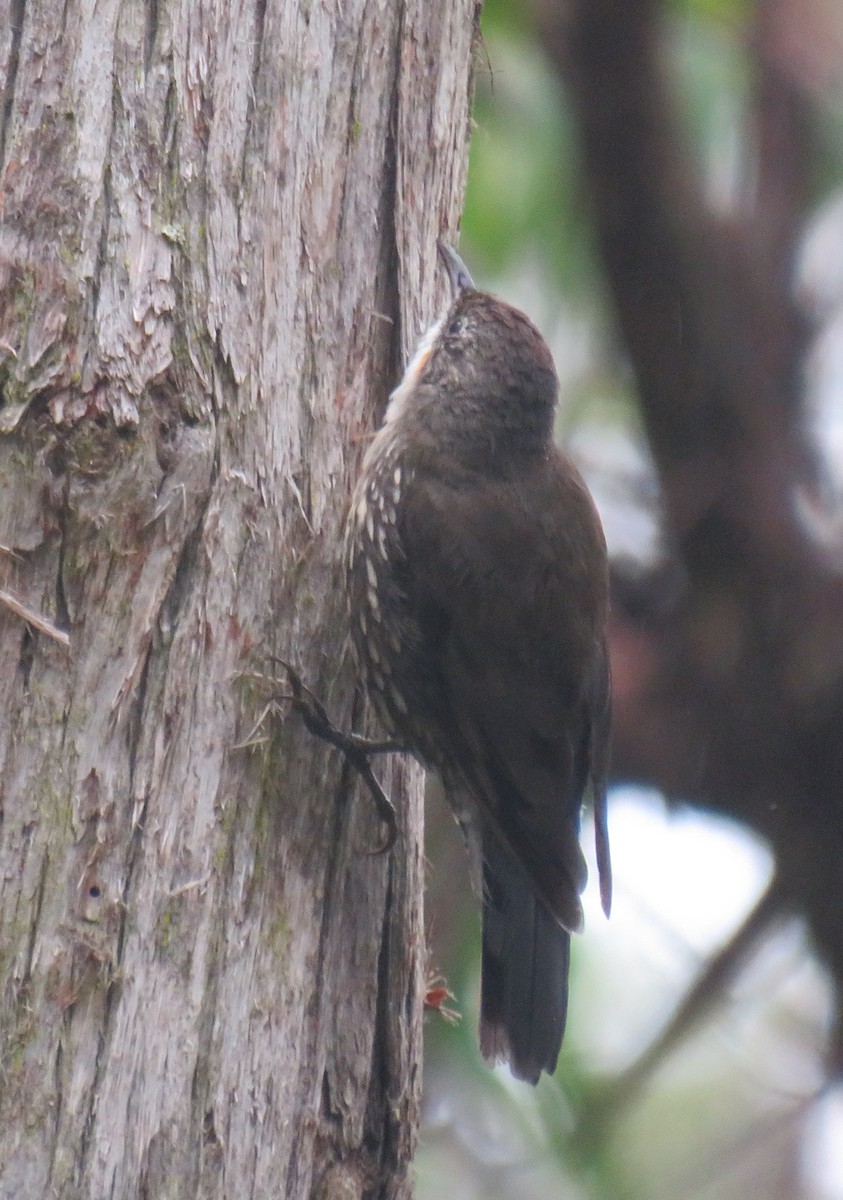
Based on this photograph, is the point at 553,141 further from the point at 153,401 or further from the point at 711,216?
the point at 153,401

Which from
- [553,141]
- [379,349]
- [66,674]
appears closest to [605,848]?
[379,349]

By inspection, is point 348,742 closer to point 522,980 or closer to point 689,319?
point 522,980

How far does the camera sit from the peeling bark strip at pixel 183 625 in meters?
2.15

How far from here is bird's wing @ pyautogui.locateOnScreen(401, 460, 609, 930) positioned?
293 centimetres

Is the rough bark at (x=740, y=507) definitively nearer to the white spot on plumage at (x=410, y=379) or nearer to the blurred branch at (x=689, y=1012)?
the blurred branch at (x=689, y=1012)

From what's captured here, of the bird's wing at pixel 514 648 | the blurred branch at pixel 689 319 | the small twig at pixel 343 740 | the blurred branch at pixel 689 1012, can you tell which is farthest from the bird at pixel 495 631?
the blurred branch at pixel 689 1012

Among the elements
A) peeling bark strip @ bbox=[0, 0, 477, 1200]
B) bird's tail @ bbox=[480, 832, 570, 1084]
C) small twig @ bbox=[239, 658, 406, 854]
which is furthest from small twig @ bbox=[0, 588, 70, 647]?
bird's tail @ bbox=[480, 832, 570, 1084]

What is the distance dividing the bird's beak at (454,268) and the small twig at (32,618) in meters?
1.24

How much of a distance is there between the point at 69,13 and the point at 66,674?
3.31 feet

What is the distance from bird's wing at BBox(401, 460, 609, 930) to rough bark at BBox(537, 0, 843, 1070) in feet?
4.85

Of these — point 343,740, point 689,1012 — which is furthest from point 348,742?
point 689,1012

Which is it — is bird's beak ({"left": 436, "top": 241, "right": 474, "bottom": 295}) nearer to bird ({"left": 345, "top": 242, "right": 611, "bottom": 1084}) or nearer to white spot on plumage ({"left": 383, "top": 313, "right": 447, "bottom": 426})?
bird ({"left": 345, "top": 242, "right": 611, "bottom": 1084})

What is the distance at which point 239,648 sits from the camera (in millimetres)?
2424

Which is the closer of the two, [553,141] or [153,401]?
[153,401]
